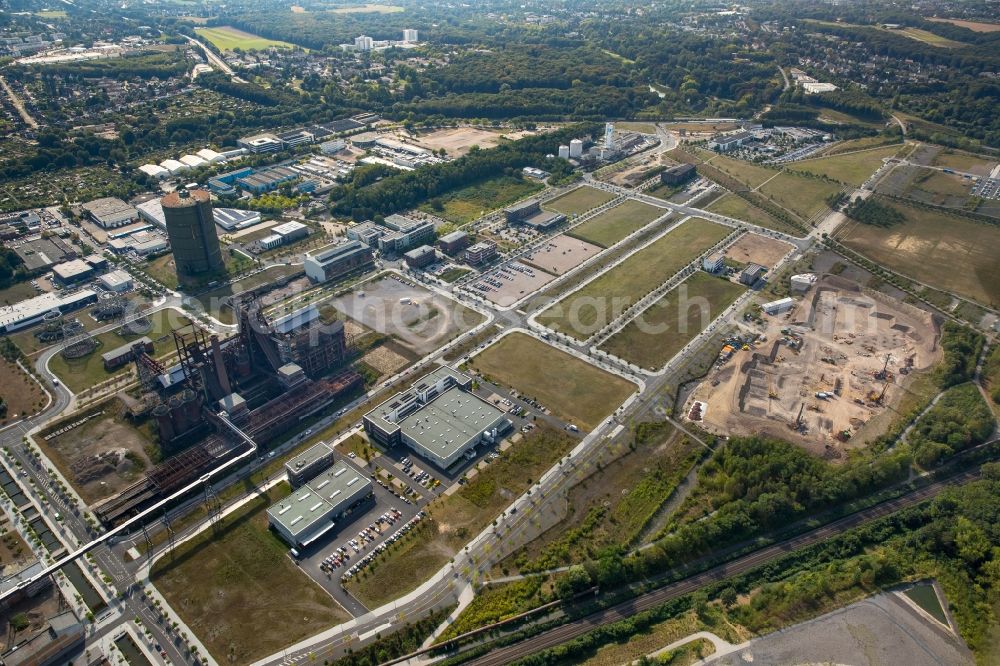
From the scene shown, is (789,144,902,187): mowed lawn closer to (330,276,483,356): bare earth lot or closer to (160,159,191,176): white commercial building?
(330,276,483,356): bare earth lot

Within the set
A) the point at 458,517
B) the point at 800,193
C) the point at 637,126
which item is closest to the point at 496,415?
the point at 458,517

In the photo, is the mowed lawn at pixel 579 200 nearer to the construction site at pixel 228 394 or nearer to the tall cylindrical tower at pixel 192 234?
the construction site at pixel 228 394

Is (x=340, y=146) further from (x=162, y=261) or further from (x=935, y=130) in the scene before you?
(x=935, y=130)

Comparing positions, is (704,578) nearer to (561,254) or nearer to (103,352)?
(561,254)

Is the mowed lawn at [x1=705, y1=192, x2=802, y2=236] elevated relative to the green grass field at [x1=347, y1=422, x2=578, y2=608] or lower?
elevated

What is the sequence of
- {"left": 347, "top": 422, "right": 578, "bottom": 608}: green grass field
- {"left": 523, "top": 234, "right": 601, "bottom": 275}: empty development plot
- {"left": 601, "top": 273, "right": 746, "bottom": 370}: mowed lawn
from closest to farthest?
1. {"left": 347, "top": 422, "right": 578, "bottom": 608}: green grass field
2. {"left": 601, "top": 273, "right": 746, "bottom": 370}: mowed lawn
3. {"left": 523, "top": 234, "right": 601, "bottom": 275}: empty development plot

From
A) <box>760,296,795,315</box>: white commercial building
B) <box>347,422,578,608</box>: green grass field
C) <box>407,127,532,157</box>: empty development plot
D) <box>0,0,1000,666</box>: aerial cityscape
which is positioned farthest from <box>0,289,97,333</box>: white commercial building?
<box>760,296,795,315</box>: white commercial building

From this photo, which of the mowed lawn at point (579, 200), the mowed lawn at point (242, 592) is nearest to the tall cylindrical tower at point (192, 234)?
the mowed lawn at point (242, 592)

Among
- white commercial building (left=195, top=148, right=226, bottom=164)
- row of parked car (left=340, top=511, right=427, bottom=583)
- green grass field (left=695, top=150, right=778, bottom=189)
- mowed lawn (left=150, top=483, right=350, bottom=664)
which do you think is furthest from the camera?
white commercial building (left=195, top=148, right=226, bottom=164)
